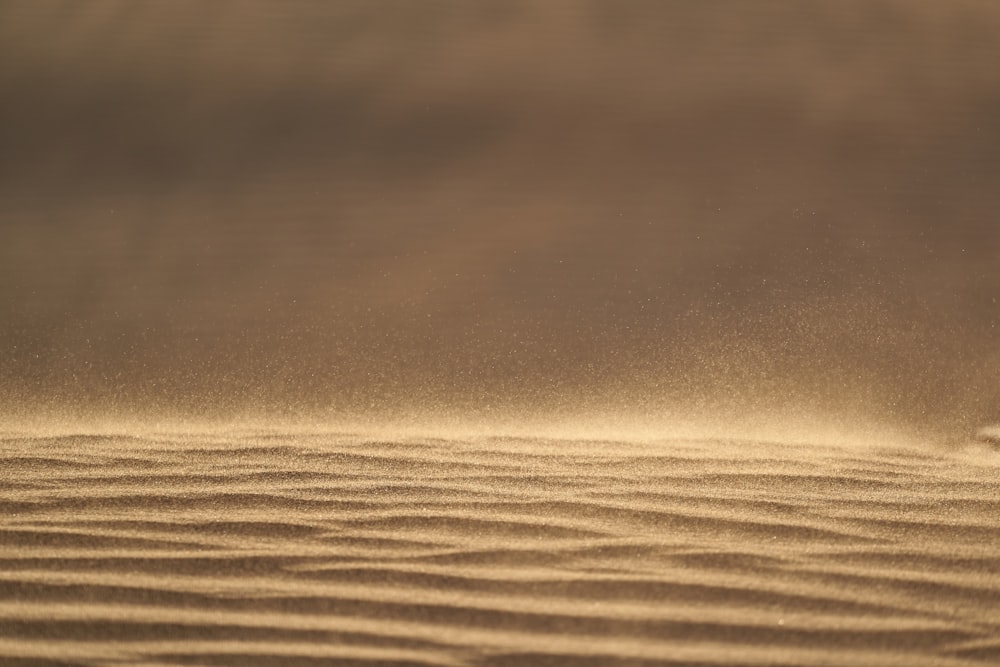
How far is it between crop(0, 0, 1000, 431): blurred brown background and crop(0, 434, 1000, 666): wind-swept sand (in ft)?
2.38

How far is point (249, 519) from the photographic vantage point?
9.56ft

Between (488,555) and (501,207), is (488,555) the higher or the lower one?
the lower one

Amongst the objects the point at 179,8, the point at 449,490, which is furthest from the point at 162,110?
the point at 449,490

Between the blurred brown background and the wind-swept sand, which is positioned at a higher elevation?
the blurred brown background

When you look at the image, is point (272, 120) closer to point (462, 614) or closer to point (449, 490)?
point (449, 490)

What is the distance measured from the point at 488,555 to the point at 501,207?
311cm

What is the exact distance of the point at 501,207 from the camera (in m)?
5.43

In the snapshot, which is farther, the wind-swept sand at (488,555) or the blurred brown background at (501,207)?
the blurred brown background at (501,207)

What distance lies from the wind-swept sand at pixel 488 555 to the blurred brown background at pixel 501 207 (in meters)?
0.72

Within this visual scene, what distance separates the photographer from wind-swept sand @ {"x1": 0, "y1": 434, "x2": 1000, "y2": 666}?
2383mm

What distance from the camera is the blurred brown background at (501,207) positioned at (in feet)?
13.9

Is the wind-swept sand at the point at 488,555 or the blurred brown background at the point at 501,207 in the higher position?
the blurred brown background at the point at 501,207

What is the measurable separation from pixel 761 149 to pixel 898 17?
230cm

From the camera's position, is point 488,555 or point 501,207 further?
point 501,207
